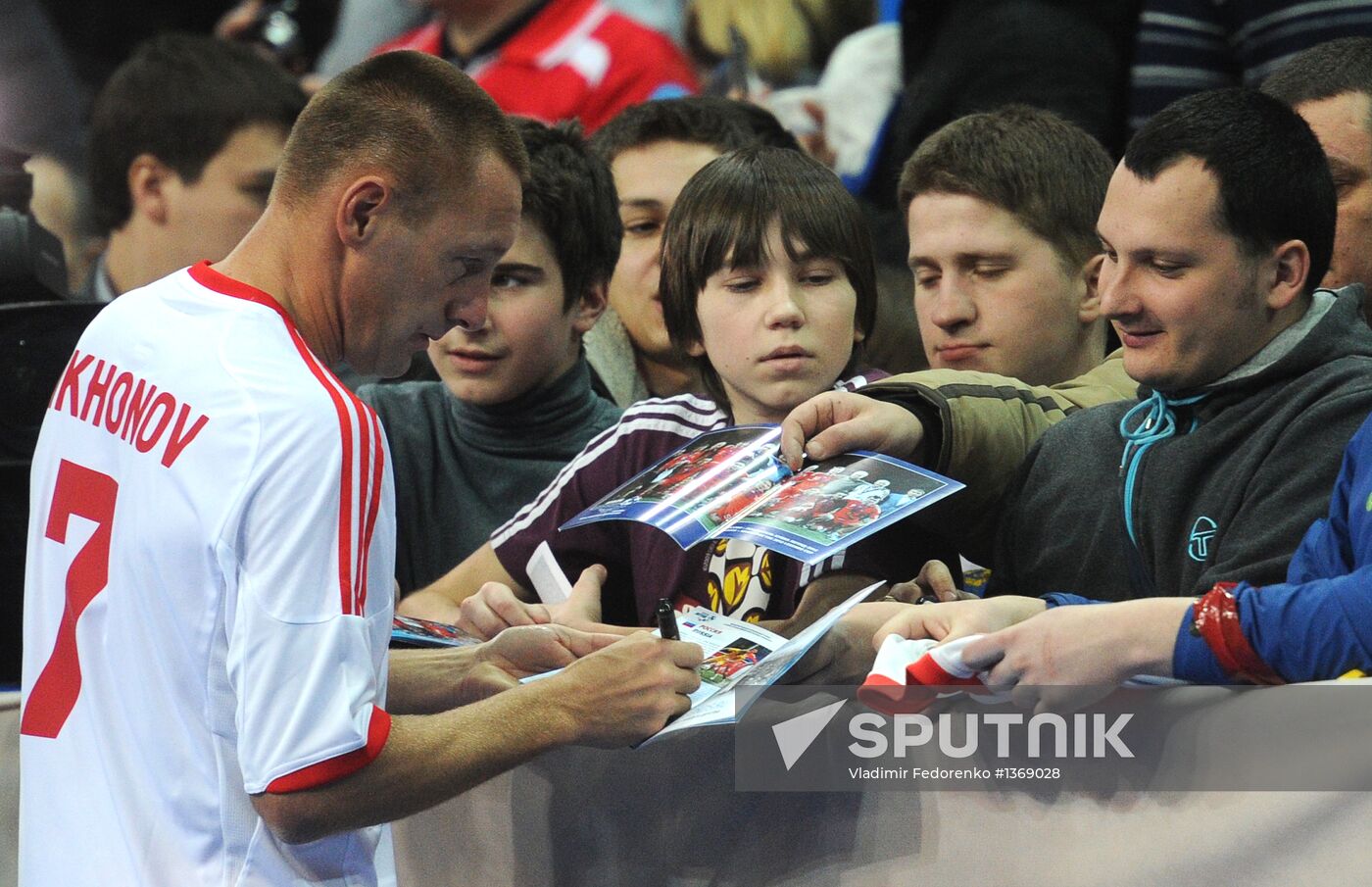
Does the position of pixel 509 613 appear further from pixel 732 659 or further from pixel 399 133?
pixel 399 133

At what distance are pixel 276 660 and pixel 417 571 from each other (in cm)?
145

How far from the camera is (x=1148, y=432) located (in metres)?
2.26

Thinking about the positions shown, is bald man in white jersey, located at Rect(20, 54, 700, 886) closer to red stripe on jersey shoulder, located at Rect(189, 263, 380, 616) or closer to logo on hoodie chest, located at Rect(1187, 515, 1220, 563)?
red stripe on jersey shoulder, located at Rect(189, 263, 380, 616)

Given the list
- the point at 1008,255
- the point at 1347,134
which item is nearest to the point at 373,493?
the point at 1008,255

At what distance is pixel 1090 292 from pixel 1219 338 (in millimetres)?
784

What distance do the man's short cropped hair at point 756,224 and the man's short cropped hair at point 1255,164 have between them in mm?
611

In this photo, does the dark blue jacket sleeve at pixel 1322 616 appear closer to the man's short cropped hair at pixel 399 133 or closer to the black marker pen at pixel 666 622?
the black marker pen at pixel 666 622

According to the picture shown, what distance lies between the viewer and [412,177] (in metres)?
2.04

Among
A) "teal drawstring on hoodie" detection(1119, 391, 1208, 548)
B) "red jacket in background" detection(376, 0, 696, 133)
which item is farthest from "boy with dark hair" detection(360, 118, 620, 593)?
"red jacket in background" detection(376, 0, 696, 133)

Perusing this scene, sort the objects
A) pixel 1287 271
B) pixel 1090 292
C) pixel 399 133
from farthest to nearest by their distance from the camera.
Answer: pixel 1090 292 → pixel 1287 271 → pixel 399 133

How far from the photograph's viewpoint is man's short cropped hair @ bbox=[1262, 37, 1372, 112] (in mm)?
2771

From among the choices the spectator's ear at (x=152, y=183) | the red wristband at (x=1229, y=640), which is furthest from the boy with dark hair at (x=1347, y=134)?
the spectator's ear at (x=152, y=183)

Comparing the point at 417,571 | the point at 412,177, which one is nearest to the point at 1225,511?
the point at 412,177

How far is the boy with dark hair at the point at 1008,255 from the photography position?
112 inches
